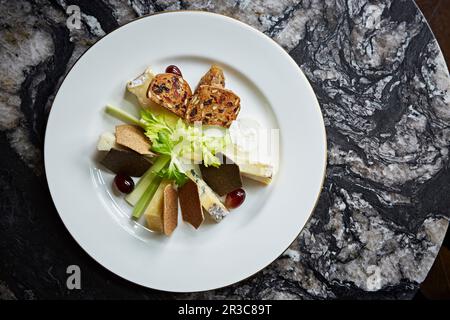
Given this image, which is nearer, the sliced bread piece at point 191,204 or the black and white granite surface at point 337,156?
the sliced bread piece at point 191,204

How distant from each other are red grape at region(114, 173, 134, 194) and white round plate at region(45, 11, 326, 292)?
0.05m

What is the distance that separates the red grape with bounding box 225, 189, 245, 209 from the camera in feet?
6.57

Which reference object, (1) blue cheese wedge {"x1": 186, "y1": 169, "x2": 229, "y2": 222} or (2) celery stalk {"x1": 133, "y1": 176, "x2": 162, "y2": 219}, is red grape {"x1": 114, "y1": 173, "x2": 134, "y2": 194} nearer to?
(2) celery stalk {"x1": 133, "y1": 176, "x2": 162, "y2": 219}

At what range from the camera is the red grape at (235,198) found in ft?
6.57

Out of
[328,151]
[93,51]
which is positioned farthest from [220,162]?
[93,51]

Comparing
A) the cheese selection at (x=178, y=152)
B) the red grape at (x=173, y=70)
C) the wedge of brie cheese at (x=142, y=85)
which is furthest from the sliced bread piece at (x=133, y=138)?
the red grape at (x=173, y=70)

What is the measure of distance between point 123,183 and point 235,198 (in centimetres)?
42

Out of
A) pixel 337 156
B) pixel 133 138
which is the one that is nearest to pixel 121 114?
pixel 133 138

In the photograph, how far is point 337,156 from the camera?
6.87 ft

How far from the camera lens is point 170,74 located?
1.96 metres

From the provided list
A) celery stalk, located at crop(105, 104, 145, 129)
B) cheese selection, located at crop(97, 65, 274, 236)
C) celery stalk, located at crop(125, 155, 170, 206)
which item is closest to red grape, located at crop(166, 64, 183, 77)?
cheese selection, located at crop(97, 65, 274, 236)

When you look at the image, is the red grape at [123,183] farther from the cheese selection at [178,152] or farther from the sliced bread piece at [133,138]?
the sliced bread piece at [133,138]

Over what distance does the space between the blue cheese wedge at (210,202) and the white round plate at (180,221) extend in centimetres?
6
